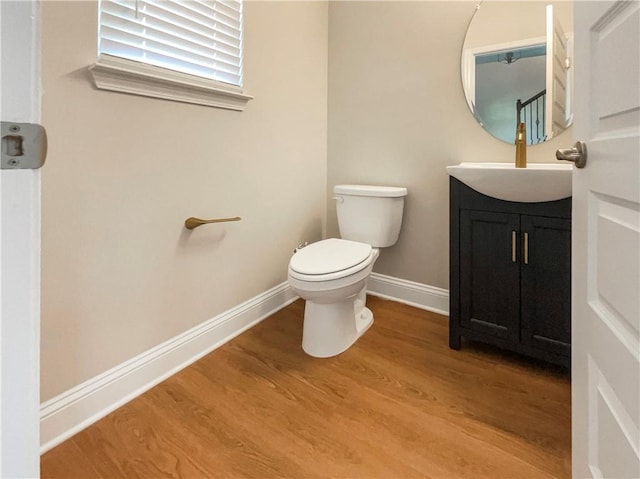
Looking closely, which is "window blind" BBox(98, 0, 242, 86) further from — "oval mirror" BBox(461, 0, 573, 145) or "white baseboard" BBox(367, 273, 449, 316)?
"white baseboard" BBox(367, 273, 449, 316)

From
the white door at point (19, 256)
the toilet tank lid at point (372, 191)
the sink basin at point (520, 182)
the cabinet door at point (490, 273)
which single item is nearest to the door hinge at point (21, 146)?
the white door at point (19, 256)

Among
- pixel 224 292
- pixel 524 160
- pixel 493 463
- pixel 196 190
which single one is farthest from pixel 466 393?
pixel 196 190

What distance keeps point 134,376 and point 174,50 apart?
1.31 m

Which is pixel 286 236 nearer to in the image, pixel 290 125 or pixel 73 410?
pixel 290 125

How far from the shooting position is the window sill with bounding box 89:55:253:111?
1.27m

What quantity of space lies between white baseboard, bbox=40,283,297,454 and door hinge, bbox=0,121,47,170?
109cm

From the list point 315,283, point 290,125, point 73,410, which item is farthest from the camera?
point 290,125

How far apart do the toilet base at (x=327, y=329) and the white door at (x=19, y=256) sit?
4.26 feet

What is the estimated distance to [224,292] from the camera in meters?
1.87

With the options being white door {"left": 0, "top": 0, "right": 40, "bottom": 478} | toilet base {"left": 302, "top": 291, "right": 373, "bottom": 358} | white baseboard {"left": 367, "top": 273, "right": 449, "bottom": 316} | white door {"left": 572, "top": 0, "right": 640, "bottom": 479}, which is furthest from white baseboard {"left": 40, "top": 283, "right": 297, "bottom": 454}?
white door {"left": 572, "top": 0, "right": 640, "bottom": 479}

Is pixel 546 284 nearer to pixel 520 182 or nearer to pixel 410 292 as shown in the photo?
pixel 520 182

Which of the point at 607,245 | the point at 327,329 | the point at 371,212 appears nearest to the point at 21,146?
the point at 607,245

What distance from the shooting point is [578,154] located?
2.60 feet

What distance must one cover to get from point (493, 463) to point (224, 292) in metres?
1.31
